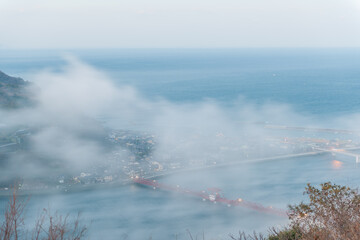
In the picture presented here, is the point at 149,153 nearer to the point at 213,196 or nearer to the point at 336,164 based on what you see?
the point at 213,196

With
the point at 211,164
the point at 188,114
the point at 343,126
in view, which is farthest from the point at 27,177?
the point at 343,126

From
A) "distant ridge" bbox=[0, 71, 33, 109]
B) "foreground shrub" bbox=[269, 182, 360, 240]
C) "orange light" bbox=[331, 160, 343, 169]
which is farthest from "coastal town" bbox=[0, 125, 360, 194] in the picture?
"foreground shrub" bbox=[269, 182, 360, 240]

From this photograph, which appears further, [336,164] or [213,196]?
[336,164]

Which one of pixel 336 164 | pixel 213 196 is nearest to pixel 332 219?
pixel 213 196

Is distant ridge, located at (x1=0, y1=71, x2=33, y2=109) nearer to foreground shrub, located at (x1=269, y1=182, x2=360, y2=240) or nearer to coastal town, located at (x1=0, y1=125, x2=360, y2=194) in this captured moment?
coastal town, located at (x1=0, y1=125, x2=360, y2=194)

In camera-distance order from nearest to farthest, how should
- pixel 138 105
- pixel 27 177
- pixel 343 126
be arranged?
1. pixel 27 177
2. pixel 343 126
3. pixel 138 105

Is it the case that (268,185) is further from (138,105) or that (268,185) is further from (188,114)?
(138,105)

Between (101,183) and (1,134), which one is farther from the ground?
(1,134)

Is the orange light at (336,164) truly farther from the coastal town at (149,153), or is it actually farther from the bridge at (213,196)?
the bridge at (213,196)
